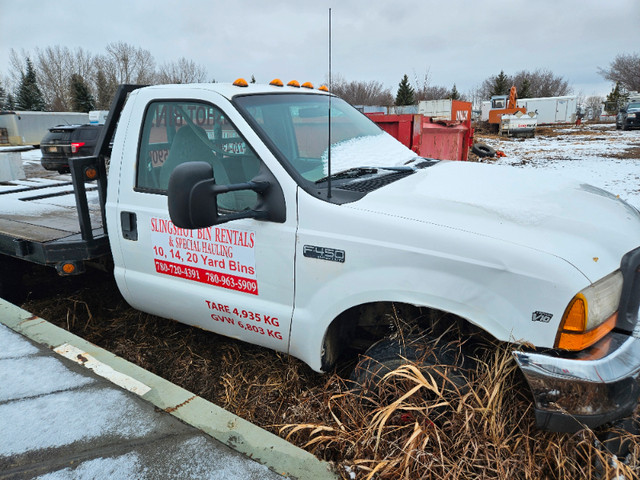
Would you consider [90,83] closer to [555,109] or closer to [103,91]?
[103,91]

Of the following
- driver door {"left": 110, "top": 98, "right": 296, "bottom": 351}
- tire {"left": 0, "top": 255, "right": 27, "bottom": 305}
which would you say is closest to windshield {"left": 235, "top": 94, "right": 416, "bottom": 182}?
driver door {"left": 110, "top": 98, "right": 296, "bottom": 351}

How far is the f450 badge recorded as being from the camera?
2.27m

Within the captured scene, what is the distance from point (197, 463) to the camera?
1978mm

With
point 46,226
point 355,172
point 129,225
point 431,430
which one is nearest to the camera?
point 431,430

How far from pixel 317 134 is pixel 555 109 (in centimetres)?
5187

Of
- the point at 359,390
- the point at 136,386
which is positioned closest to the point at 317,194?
the point at 359,390

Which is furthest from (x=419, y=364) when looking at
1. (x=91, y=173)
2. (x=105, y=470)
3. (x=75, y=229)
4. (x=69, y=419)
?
(x=75, y=229)

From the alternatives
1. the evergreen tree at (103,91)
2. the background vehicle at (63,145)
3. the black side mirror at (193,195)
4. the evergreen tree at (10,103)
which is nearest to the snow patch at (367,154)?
the black side mirror at (193,195)

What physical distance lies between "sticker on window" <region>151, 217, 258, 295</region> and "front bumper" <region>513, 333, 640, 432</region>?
1.43 m

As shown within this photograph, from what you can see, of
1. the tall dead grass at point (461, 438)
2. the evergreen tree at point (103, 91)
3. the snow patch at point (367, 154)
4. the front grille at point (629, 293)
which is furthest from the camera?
the evergreen tree at point (103, 91)

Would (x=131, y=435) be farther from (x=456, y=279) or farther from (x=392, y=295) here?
(x=456, y=279)

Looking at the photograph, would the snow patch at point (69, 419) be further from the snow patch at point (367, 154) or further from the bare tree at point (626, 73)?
the bare tree at point (626, 73)

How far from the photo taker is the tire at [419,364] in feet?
7.16

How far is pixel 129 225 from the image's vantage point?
9.78 ft
